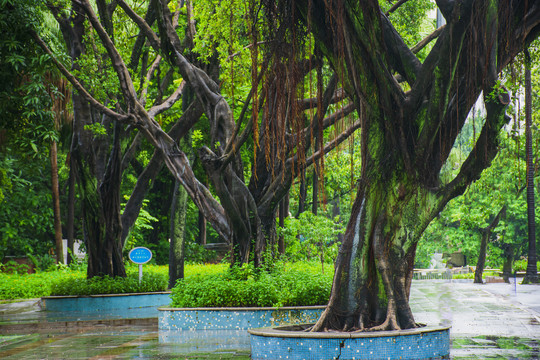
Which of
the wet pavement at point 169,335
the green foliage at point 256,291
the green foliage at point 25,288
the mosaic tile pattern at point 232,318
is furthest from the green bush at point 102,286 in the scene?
the mosaic tile pattern at point 232,318

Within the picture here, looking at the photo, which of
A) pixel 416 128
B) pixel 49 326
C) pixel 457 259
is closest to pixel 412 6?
pixel 416 128

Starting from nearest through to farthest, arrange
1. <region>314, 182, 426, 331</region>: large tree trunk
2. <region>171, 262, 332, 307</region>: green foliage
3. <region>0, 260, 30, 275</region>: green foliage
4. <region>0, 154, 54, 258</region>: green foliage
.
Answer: <region>314, 182, 426, 331</region>: large tree trunk → <region>171, 262, 332, 307</region>: green foliage → <region>0, 154, 54, 258</region>: green foliage → <region>0, 260, 30, 275</region>: green foliage

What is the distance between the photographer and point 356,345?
8.38 metres

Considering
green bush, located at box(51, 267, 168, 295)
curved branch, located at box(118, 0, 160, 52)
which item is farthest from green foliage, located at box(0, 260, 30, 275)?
curved branch, located at box(118, 0, 160, 52)

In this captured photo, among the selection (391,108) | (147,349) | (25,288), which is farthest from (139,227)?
(391,108)

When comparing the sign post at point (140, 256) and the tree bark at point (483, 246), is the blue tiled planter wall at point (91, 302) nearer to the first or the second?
the sign post at point (140, 256)

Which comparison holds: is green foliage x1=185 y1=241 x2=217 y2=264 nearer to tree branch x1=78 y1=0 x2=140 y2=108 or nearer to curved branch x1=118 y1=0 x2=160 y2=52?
tree branch x1=78 y1=0 x2=140 y2=108

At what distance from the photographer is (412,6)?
17203 mm

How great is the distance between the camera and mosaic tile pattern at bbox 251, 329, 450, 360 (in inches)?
329

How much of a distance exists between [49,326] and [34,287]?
869 centimetres

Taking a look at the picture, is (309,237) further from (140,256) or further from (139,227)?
(139,227)

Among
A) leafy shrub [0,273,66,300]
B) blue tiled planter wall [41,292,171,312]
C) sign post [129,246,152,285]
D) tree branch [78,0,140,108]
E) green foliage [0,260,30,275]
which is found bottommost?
blue tiled planter wall [41,292,171,312]

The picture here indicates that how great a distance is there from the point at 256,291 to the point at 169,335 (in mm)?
1986

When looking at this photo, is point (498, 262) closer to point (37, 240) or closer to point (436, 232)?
point (436, 232)
